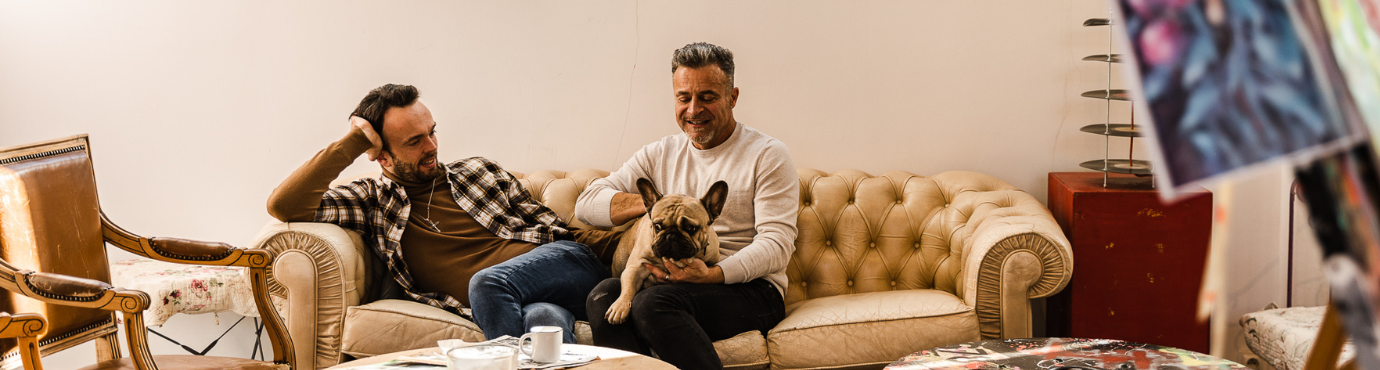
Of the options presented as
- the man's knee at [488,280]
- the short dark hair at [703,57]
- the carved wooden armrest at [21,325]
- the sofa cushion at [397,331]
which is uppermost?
the short dark hair at [703,57]

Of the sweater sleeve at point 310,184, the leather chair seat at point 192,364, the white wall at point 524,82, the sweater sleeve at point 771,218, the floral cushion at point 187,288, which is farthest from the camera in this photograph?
the white wall at point 524,82

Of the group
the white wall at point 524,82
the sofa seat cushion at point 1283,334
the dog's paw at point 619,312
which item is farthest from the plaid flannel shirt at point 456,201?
the sofa seat cushion at point 1283,334

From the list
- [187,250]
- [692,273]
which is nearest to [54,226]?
[187,250]

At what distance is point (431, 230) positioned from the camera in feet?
7.68

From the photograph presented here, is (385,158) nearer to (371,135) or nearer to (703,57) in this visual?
(371,135)

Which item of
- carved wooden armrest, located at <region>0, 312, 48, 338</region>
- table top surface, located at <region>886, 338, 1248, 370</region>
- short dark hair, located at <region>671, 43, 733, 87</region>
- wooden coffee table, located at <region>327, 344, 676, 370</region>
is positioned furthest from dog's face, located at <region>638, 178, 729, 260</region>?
carved wooden armrest, located at <region>0, 312, 48, 338</region>

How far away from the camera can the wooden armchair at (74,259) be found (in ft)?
5.10

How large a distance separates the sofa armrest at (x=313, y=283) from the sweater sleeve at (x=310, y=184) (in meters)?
0.05

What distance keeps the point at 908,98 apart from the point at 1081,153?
654mm

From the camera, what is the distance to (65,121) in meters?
3.14

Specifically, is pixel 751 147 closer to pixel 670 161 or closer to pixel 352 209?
pixel 670 161

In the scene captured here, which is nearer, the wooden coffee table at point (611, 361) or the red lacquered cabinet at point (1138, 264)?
the wooden coffee table at point (611, 361)

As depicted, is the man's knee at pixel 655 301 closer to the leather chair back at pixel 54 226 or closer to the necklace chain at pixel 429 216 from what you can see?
the necklace chain at pixel 429 216

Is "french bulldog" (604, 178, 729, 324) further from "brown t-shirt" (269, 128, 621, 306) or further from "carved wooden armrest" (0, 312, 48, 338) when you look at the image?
"carved wooden armrest" (0, 312, 48, 338)
